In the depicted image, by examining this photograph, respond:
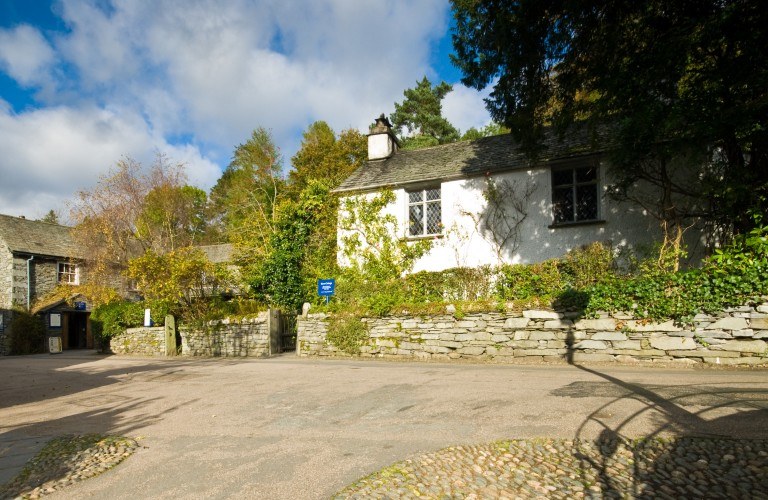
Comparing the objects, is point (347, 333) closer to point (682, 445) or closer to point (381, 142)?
point (682, 445)

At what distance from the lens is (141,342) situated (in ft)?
67.3

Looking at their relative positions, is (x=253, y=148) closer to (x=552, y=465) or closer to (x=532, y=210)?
(x=532, y=210)

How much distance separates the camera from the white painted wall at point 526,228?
1476 cm

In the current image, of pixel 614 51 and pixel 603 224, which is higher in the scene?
pixel 614 51

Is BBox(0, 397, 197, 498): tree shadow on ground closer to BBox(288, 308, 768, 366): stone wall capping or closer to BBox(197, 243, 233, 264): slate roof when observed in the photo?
BBox(288, 308, 768, 366): stone wall capping

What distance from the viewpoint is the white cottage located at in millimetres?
15242

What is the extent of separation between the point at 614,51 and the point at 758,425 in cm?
886

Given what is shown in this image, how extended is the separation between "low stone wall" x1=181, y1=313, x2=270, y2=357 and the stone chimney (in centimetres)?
962

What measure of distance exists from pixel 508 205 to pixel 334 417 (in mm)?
12219

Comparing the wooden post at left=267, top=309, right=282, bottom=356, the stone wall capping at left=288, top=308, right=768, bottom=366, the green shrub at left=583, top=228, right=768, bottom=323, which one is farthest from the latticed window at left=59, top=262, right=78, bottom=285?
the green shrub at left=583, top=228, right=768, bottom=323

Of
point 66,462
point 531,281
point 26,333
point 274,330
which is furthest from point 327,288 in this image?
point 26,333

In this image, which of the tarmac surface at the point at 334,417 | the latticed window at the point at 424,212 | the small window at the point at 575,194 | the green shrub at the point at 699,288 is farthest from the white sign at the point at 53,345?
the green shrub at the point at 699,288

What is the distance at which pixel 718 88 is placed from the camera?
925 cm

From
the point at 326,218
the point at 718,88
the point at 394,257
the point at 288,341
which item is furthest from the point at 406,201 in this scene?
the point at 718,88
